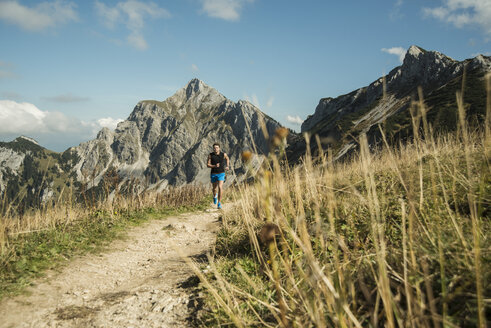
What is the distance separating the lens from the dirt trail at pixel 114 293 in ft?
9.35

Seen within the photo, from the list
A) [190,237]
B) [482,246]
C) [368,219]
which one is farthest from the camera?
[190,237]

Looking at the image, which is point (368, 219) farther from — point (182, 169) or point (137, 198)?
point (182, 169)

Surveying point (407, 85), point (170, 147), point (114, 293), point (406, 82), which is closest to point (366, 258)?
point (114, 293)

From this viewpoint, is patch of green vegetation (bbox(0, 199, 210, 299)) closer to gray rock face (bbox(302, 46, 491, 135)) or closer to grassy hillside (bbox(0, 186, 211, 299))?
grassy hillside (bbox(0, 186, 211, 299))

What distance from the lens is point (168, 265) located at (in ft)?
Answer: 15.6

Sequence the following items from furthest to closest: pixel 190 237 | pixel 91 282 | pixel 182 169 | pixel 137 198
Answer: pixel 182 169 → pixel 137 198 → pixel 190 237 → pixel 91 282

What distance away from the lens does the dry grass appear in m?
1.08

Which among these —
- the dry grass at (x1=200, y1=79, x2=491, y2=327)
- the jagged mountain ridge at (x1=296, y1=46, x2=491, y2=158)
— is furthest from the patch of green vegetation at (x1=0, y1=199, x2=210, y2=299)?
the jagged mountain ridge at (x1=296, y1=46, x2=491, y2=158)

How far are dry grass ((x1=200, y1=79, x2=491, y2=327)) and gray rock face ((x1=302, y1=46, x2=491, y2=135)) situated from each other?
229ft

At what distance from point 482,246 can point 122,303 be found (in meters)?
3.52

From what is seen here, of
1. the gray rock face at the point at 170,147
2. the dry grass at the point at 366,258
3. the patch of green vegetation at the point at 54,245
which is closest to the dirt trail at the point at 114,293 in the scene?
the patch of green vegetation at the point at 54,245

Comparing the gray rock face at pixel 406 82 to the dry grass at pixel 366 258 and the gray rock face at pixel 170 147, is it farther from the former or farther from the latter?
the dry grass at pixel 366 258

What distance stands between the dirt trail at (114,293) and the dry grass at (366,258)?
2.02 ft

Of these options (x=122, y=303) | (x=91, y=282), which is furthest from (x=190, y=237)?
(x=122, y=303)
